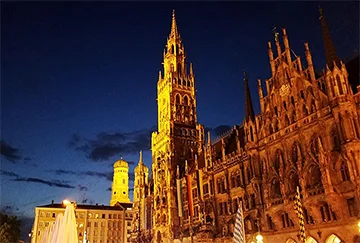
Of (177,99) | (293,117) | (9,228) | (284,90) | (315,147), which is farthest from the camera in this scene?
(177,99)

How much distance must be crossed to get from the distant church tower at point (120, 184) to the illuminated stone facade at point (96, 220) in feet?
69.4

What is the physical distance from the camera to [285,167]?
4047 centimetres

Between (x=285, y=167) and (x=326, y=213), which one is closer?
(x=326, y=213)

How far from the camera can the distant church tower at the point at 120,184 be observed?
131 metres

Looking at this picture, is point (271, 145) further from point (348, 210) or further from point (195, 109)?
point (195, 109)

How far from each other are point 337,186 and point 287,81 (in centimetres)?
1508

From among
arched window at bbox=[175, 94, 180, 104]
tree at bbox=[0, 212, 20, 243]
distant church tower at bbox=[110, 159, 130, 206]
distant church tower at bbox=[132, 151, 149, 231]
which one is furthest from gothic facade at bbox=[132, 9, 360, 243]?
distant church tower at bbox=[110, 159, 130, 206]

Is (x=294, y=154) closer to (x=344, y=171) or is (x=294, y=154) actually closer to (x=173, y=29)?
(x=344, y=171)

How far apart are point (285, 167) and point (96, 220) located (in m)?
77.7

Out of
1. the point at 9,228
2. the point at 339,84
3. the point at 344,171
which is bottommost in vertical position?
the point at 9,228

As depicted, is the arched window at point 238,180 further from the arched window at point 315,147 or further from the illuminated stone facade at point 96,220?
the illuminated stone facade at point 96,220

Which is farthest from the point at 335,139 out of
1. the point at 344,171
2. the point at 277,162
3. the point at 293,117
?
the point at 277,162

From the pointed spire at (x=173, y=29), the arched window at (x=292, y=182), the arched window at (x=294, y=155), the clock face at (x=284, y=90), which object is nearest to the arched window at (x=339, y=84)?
the clock face at (x=284, y=90)

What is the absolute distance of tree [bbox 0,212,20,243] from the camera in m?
54.6
